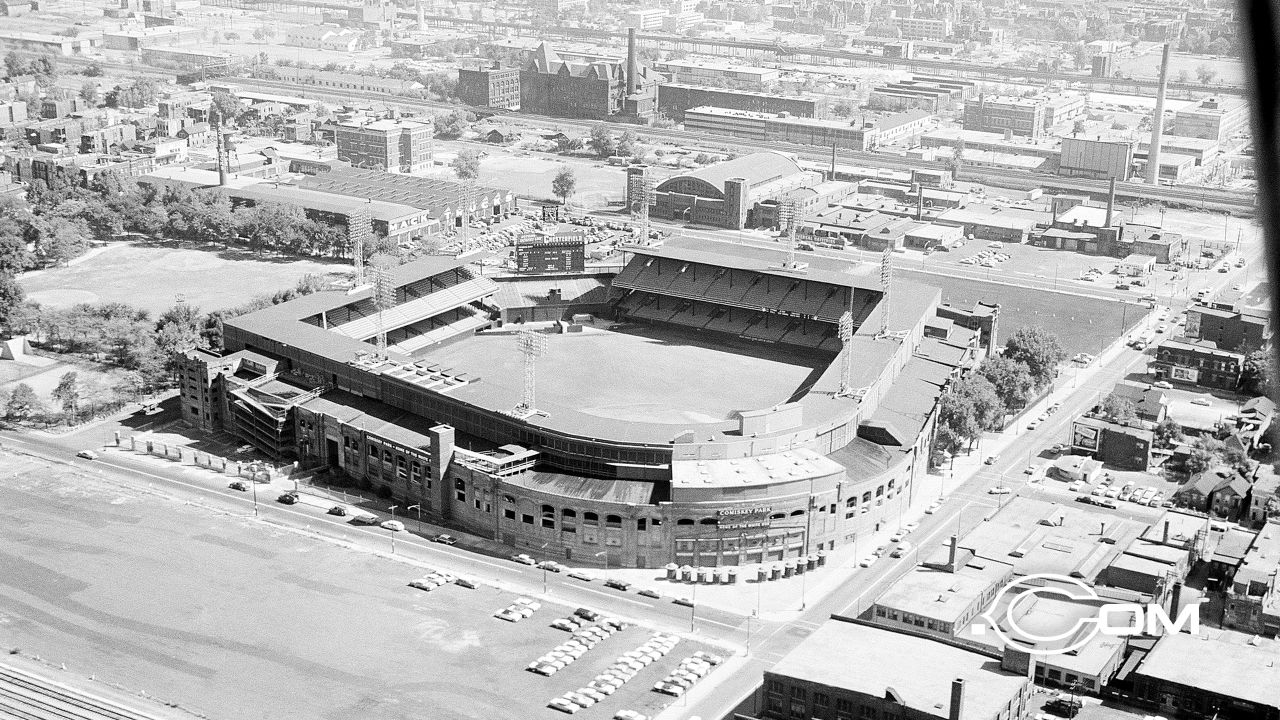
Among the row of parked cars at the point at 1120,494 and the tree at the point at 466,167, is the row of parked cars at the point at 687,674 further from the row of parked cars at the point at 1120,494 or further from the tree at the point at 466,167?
the tree at the point at 466,167

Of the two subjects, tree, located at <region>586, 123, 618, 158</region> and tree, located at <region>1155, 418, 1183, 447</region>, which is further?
tree, located at <region>586, 123, 618, 158</region>

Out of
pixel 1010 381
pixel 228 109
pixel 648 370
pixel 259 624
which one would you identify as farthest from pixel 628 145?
pixel 259 624

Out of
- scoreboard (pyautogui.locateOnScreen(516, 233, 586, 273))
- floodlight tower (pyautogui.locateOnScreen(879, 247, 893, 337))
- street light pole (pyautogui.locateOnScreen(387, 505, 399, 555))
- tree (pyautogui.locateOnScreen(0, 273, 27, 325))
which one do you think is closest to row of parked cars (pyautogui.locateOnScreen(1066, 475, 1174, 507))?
floodlight tower (pyautogui.locateOnScreen(879, 247, 893, 337))

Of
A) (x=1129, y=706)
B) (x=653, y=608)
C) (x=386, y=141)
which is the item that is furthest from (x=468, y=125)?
(x=1129, y=706)

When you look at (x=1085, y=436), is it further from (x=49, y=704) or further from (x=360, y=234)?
(x=49, y=704)

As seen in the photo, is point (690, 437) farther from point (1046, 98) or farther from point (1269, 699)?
point (1046, 98)

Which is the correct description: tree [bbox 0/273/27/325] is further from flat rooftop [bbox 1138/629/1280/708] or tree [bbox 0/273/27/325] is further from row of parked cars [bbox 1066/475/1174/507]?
flat rooftop [bbox 1138/629/1280/708]
